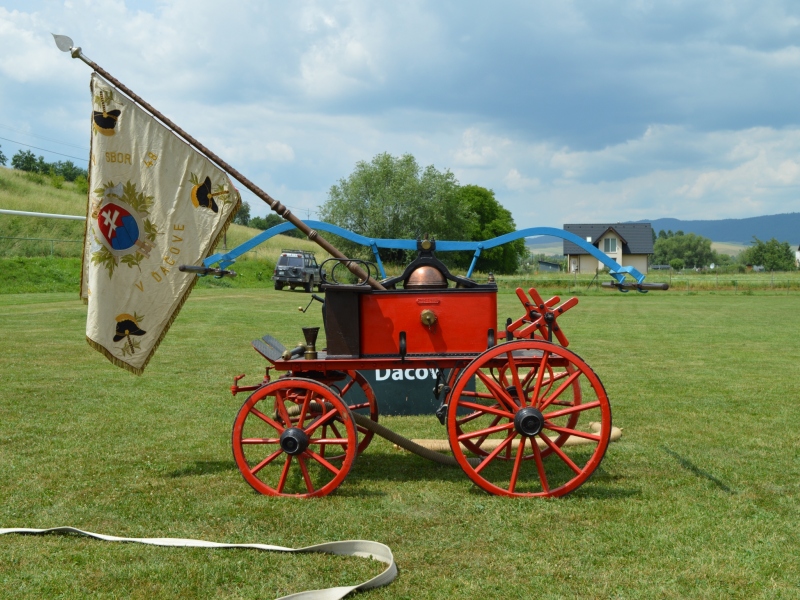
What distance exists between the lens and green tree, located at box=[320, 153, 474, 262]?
5656 cm

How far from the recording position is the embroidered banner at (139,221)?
5.99m

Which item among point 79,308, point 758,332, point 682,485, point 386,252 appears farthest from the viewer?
point 386,252

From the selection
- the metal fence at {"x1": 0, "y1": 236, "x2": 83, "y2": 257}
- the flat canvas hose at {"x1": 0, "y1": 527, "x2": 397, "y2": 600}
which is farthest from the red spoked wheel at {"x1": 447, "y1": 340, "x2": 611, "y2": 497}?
the metal fence at {"x1": 0, "y1": 236, "x2": 83, "y2": 257}

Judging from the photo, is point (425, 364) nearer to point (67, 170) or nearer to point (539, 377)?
A: point (539, 377)

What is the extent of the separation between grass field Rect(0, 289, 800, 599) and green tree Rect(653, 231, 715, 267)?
161185 millimetres

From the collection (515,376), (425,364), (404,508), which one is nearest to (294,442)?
(404,508)

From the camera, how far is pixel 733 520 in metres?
5.15

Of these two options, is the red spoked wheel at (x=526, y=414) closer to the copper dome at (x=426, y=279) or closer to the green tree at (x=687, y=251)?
the copper dome at (x=426, y=279)

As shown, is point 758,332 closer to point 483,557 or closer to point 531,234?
point 531,234

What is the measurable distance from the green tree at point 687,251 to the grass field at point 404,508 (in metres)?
161

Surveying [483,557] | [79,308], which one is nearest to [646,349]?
[483,557]

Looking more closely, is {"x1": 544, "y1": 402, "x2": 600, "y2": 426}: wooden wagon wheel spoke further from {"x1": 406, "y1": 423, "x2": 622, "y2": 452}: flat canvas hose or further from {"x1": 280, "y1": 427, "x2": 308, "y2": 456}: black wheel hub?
{"x1": 280, "y1": 427, "x2": 308, "y2": 456}: black wheel hub

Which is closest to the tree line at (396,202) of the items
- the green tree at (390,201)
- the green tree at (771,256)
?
the green tree at (390,201)

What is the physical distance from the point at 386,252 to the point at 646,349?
11.0 meters
